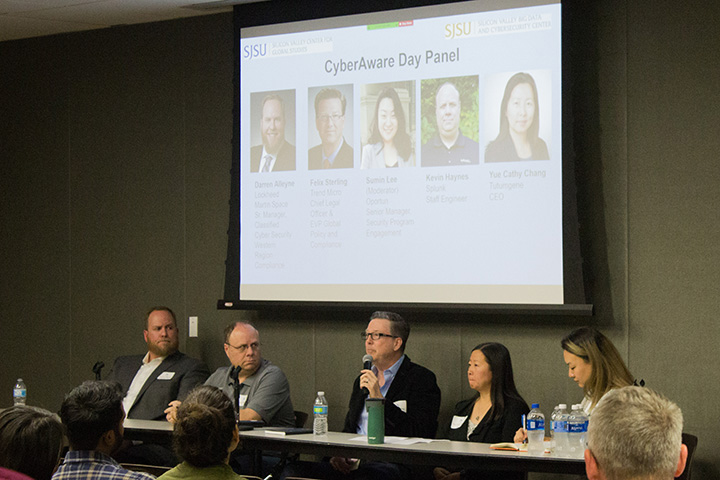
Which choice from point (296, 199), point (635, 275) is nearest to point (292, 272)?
point (296, 199)

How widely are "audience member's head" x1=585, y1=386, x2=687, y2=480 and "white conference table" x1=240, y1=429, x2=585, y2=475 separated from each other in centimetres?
186

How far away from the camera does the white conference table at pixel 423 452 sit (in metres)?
3.71

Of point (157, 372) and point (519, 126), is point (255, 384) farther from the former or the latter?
point (519, 126)

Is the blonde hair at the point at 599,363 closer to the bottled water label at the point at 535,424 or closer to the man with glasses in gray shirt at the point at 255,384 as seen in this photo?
the bottled water label at the point at 535,424

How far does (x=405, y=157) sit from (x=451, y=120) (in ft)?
1.11

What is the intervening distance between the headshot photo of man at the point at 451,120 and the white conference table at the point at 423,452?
1.65m

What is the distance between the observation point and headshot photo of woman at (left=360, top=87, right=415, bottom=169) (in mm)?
5285

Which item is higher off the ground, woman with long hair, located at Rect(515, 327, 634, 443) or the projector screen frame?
the projector screen frame

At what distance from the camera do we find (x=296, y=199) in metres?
5.56

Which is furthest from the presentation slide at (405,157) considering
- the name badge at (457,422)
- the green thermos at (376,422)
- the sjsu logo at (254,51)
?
the green thermos at (376,422)

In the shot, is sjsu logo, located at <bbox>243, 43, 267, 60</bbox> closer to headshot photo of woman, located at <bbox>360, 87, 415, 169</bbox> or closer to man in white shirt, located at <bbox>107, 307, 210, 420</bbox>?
headshot photo of woman, located at <bbox>360, 87, 415, 169</bbox>

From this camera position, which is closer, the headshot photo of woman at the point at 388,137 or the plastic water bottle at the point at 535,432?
the plastic water bottle at the point at 535,432

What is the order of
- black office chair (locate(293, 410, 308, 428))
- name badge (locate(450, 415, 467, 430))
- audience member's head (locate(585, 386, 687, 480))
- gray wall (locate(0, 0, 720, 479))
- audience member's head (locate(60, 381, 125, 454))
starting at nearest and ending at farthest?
1. audience member's head (locate(585, 386, 687, 480))
2. audience member's head (locate(60, 381, 125, 454))
3. name badge (locate(450, 415, 467, 430))
4. gray wall (locate(0, 0, 720, 479))
5. black office chair (locate(293, 410, 308, 428))

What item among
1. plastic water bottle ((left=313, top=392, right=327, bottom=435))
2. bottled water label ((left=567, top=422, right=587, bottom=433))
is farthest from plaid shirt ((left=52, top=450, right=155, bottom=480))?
bottled water label ((left=567, top=422, right=587, bottom=433))
